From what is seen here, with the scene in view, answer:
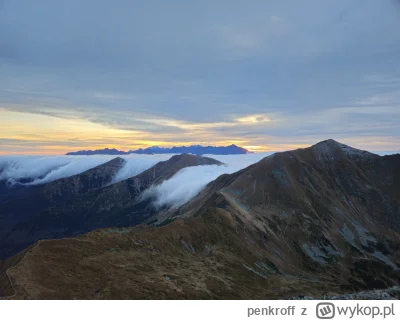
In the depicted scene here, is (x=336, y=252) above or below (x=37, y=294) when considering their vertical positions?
below

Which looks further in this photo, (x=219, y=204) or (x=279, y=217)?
(x=279, y=217)

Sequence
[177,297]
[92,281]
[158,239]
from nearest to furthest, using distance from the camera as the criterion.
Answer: [92,281] < [177,297] < [158,239]

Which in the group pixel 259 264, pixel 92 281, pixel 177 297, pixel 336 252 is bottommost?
pixel 336 252

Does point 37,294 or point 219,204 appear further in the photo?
point 219,204

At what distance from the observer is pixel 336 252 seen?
19738cm

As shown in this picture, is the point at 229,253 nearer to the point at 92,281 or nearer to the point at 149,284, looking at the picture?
the point at 149,284

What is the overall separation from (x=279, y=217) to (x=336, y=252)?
42.9m

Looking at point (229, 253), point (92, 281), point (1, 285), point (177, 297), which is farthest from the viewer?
point (229, 253)
